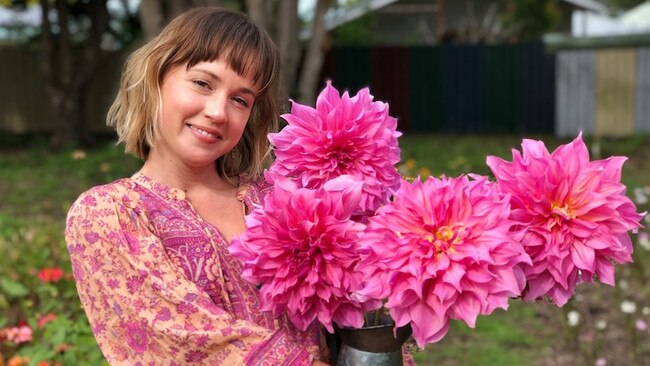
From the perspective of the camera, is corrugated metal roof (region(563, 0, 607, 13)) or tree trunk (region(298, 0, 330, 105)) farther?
corrugated metal roof (region(563, 0, 607, 13))

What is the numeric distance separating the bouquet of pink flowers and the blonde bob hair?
0.38 m

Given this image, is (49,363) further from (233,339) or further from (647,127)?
(647,127)

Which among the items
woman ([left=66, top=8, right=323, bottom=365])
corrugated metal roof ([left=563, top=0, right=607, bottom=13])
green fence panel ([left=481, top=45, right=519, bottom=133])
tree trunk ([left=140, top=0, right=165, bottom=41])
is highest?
woman ([left=66, top=8, right=323, bottom=365])

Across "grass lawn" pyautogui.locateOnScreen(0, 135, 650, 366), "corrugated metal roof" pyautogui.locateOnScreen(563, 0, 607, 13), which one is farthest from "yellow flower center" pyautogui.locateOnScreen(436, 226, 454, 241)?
"corrugated metal roof" pyautogui.locateOnScreen(563, 0, 607, 13)

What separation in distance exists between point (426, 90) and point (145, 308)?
14272 mm

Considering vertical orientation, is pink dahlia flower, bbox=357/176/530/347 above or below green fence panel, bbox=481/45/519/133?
above

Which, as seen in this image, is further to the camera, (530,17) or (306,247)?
(530,17)

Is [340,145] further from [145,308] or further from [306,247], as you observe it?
[145,308]

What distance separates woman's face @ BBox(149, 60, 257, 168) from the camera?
1655mm

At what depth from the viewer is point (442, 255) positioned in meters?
1.17

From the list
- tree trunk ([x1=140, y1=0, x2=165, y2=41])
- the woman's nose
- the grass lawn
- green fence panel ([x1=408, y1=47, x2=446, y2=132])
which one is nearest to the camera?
the woman's nose

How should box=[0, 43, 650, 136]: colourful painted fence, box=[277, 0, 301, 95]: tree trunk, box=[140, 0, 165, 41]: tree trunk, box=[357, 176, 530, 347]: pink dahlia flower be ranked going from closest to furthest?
box=[357, 176, 530, 347]: pink dahlia flower
box=[140, 0, 165, 41]: tree trunk
box=[277, 0, 301, 95]: tree trunk
box=[0, 43, 650, 136]: colourful painted fence

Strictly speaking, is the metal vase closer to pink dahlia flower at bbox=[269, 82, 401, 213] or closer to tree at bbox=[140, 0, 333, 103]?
pink dahlia flower at bbox=[269, 82, 401, 213]

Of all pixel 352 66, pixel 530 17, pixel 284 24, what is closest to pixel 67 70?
pixel 352 66
